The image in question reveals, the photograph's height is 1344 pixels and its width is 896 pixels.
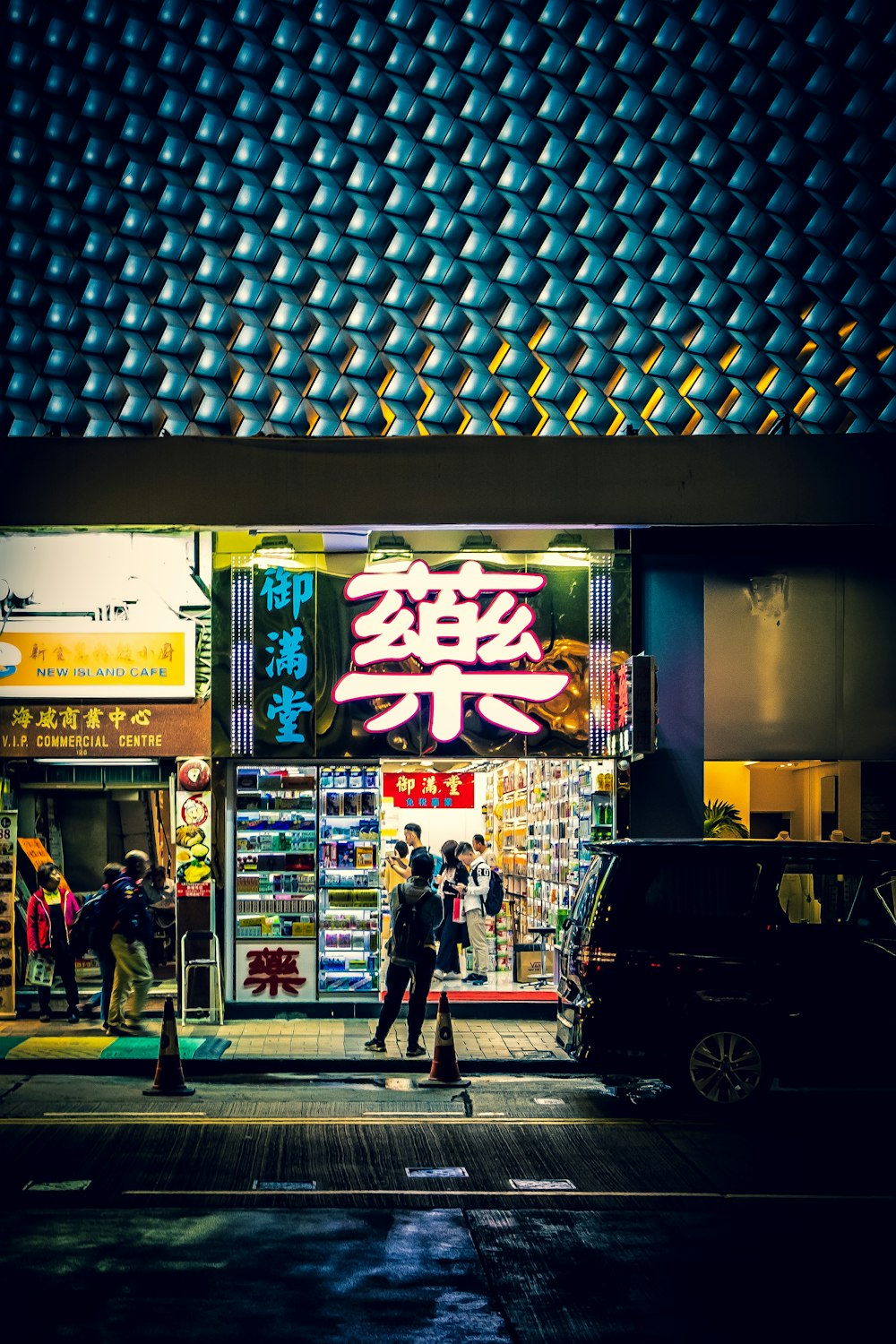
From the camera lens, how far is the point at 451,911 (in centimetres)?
1786

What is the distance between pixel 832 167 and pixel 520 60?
13.5 feet

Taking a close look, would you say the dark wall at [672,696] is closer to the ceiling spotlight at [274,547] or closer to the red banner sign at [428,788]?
the red banner sign at [428,788]

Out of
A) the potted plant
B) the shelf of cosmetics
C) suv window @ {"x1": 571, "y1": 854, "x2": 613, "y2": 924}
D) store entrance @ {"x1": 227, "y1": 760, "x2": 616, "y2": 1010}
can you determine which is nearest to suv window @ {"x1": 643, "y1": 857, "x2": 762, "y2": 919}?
suv window @ {"x1": 571, "y1": 854, "x2": 613, "y2": 924}

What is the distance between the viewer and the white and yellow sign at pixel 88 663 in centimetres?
1630

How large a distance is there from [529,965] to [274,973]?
326 centimetres

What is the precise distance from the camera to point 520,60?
675 inches

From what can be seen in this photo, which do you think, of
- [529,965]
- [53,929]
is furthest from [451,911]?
[53,929]

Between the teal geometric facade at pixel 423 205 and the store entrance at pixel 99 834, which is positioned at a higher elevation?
the teal geometric facade at pixel 423 205

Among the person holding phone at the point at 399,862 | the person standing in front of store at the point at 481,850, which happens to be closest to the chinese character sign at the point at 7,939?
the person holding phone at the point at 399,862

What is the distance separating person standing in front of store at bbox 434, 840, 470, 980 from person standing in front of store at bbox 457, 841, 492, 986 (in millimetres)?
98

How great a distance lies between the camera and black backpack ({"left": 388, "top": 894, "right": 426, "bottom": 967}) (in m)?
13.9

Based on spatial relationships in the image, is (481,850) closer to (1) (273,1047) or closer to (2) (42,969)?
(1) (273,1047)

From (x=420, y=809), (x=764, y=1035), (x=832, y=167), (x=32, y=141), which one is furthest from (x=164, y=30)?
(x=764, y=1035)

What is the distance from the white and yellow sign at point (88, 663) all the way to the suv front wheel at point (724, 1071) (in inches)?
303
